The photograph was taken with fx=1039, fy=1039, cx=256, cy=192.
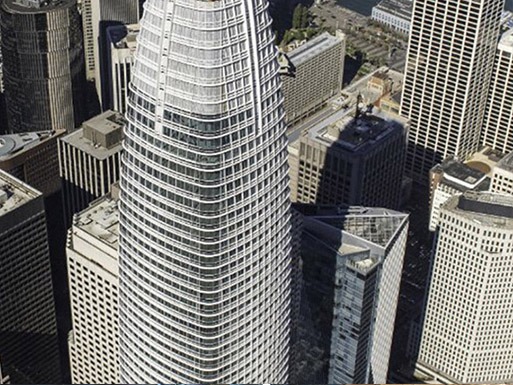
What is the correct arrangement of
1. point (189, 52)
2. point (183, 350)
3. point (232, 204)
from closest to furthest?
point (189, 52), point (232, 204), point (183, 350)

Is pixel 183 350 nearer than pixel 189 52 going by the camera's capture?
No

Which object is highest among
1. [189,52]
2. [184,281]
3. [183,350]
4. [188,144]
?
[189,52]

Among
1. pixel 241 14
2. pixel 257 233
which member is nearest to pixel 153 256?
pixel 257 233

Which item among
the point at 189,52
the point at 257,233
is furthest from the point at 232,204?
the point at 189,52

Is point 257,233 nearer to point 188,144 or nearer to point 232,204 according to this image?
point 232,204

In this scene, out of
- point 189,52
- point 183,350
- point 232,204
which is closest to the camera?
point 189,52

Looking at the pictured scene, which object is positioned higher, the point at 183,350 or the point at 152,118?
the point at 152,118
